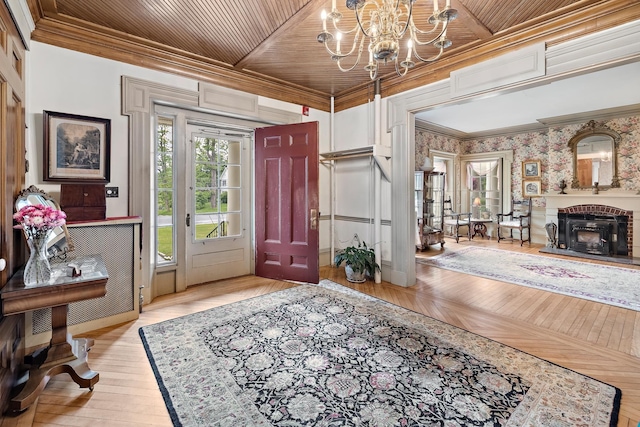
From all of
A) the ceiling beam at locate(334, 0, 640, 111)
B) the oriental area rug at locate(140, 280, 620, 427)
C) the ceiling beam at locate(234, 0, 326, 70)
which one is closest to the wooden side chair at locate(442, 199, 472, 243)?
the ceiling beam at locate(334, 0, 640, 111)

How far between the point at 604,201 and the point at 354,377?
7.07 m

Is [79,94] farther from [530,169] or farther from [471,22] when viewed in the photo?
[530,169]

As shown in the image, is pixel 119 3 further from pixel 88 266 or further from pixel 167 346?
pixel 167 346

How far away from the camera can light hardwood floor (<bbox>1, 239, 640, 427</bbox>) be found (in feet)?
5.52

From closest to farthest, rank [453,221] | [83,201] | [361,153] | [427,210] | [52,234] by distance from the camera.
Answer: [52,234] → [83,201] → [361,153] → [427,210] → [453,221]

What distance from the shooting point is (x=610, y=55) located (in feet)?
7.98

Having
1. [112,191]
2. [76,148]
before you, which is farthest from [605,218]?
[76,148]

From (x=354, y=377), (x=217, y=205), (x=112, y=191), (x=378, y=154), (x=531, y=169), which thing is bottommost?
(x=354, y=377)

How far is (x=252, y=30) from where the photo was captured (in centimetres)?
292

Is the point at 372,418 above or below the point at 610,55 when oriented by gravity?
below

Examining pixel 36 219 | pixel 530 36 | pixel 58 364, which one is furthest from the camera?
pixel 530 36

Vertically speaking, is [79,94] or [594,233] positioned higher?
[79,94]

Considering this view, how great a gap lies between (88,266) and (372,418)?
6.94ft

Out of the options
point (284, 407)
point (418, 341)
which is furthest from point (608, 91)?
point (284, 407)
